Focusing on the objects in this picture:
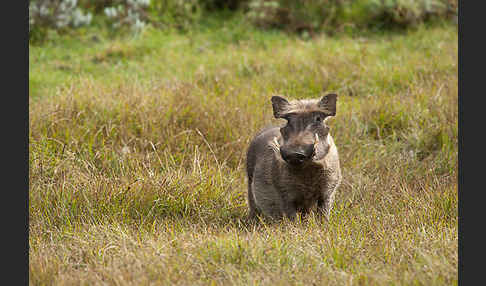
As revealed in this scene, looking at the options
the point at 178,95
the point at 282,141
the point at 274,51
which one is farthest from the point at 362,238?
the point at 274,51

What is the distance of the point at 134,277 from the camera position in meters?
3.96

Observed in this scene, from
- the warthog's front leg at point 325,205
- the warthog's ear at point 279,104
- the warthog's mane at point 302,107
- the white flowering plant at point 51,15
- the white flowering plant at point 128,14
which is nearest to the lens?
the warthog's mane at point 302,107

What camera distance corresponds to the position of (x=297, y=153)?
428 cm

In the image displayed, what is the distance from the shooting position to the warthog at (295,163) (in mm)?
4422

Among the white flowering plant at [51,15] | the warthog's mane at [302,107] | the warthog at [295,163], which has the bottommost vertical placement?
the warthog at [295,163]

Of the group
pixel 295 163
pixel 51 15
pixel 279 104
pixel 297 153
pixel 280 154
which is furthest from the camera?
pixel 51 15

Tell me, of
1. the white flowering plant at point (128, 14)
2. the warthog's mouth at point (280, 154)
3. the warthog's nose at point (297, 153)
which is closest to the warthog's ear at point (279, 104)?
the warthog's mouth at point (280, 154)

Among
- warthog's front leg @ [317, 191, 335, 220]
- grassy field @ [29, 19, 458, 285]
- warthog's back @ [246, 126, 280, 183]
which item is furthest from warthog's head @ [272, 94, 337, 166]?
grassy field @ [29, 19, 458, 285]

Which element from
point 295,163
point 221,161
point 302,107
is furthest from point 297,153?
point 221,161

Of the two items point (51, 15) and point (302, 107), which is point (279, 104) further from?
point (51, 15)

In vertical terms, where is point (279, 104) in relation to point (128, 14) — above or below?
below

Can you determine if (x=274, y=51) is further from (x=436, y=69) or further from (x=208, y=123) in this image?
(x=208, y=123)

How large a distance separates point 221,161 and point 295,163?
2.09 metres

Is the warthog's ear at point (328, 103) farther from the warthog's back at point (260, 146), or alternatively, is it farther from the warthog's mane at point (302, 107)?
the warthog's back at point (260, 146)
